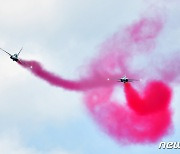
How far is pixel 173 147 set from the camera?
455 feet

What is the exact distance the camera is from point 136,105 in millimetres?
159375

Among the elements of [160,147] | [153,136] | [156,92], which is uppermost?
[156,92]

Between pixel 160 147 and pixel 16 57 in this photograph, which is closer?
pixel 160 147

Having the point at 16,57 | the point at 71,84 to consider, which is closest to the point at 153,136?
the point at 71,84

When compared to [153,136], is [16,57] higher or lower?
higher

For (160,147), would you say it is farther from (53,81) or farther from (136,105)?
(53,81)

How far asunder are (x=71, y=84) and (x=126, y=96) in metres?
14.2

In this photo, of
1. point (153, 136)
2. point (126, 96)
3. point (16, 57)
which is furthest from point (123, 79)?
point (16, 57)

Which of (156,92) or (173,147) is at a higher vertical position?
(156,92)

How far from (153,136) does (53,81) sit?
2882 centimetres

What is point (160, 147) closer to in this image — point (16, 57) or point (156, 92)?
point (156, 92)

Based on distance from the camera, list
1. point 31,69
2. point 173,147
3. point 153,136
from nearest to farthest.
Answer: point 173,147 < point 153,136 < point 31,69

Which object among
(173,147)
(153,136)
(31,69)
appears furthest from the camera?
(31,69)

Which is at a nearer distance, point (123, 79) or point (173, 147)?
point (173, 147)
